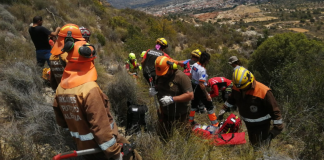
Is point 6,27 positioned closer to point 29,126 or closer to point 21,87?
point 21,87

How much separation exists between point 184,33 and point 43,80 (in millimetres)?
16323

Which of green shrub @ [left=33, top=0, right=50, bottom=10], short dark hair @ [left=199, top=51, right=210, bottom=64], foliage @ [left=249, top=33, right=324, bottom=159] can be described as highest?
green shrub @ [left=33, top=0, right=50, bottom=10]

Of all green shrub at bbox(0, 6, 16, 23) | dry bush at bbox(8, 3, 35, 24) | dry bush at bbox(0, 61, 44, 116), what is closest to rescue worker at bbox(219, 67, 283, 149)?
dry bush at bbox(0, 61, 44, 116)

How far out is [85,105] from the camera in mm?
1644

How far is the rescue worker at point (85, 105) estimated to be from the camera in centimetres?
166

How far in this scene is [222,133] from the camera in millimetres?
3926

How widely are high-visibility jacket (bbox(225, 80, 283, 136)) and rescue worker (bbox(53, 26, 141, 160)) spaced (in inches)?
83.7

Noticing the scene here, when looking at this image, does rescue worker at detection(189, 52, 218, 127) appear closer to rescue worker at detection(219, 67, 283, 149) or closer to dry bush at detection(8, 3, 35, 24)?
rescue worker at detection(219, 67, 283, 149)

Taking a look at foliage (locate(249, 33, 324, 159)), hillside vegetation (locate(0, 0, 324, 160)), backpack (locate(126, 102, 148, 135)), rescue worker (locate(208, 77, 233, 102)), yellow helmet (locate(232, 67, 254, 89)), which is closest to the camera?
hillside vegetation (locate(0, 0, 324, 160))

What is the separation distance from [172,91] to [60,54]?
1.88 m

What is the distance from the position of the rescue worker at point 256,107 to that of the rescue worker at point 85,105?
2.00 metres

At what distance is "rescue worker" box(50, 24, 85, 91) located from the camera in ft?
8.86

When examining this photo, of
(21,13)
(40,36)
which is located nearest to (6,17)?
(21,13)

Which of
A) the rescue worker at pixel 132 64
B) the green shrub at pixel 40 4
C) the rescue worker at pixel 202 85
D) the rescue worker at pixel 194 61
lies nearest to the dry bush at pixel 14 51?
the rescue worker at pixel 132 64
